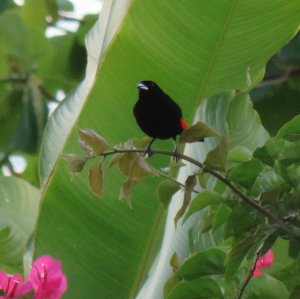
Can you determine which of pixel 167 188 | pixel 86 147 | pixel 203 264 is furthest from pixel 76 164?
pixel 203 264

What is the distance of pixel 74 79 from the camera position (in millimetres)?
3752

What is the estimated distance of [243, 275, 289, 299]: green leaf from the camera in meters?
1.35

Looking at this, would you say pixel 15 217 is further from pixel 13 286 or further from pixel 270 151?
pixel 270 151

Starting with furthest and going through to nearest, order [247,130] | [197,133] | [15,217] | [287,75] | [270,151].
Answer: [287,75] → [15,217] → [247,130] → [270,151] → [197,133]

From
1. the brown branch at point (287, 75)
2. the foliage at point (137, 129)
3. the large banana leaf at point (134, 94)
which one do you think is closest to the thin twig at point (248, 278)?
the foliage at point (137, 129)

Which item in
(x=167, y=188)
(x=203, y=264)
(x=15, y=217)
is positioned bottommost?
(x=15, y=217)

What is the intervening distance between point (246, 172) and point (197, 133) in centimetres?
12

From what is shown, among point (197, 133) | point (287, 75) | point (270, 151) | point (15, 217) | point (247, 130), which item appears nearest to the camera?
point (197, 133)

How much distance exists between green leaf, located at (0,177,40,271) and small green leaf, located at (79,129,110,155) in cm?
84

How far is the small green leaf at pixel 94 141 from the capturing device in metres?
1.31

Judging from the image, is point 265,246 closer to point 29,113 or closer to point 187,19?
point 187,19

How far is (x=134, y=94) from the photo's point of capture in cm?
194

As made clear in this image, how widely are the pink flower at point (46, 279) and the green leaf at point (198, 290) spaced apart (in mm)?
193

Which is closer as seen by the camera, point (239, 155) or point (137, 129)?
point (239, 155)
